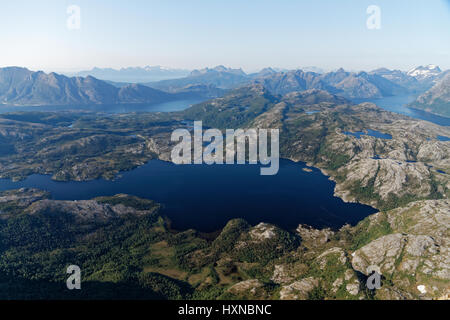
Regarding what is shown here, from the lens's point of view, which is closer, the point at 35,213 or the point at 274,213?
the point at 35,213

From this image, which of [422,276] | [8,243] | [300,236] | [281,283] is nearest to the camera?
[422,276]

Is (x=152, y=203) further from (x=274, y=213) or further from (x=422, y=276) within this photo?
(x=422, y=276)

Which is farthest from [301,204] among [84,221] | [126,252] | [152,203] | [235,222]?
[84,221]

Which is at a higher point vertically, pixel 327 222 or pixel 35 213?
pixel 35 213
